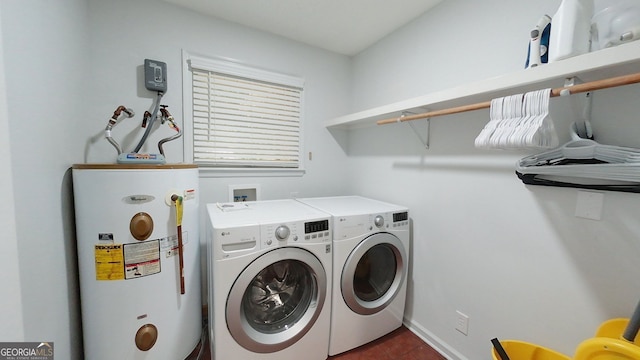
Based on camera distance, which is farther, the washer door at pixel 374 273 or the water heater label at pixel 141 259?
the washer door at pixel 374 273

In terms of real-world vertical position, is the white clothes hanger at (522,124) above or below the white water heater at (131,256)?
above

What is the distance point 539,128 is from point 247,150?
1818 millimetres

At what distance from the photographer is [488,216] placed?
4.29 feet

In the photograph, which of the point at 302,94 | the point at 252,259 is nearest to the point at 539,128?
the point at 252,259

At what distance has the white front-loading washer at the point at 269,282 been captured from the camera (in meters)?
1.13

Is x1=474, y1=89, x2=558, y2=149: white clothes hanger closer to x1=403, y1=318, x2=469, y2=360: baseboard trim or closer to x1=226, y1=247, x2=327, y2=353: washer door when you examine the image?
x1=226, y1=247, x2=327, y2=353: washer door

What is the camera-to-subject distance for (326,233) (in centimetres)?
137

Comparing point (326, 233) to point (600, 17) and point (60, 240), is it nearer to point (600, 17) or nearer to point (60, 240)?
point (60, 240)

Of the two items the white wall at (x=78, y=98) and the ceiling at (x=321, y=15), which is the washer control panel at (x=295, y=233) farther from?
the ceiling at (x=321, y=15)

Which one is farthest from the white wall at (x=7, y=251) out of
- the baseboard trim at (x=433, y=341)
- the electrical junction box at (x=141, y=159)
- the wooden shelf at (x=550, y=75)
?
the baseboard trim at (x=433, y=341)

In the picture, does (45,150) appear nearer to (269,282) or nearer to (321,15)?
(269,282)

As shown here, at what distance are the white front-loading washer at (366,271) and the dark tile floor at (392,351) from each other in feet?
0.16

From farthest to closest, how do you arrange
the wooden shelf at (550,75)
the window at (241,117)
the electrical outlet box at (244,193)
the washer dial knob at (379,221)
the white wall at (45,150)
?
1. the electrical outlet box at (244,193)
2. the window at (241,117)
3. the washer dial knob at (379,221)
4. the white wall at (45,150)
5. the wooden shelf at (550,75)

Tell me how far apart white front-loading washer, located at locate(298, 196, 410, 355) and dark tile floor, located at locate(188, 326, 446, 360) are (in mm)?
49
